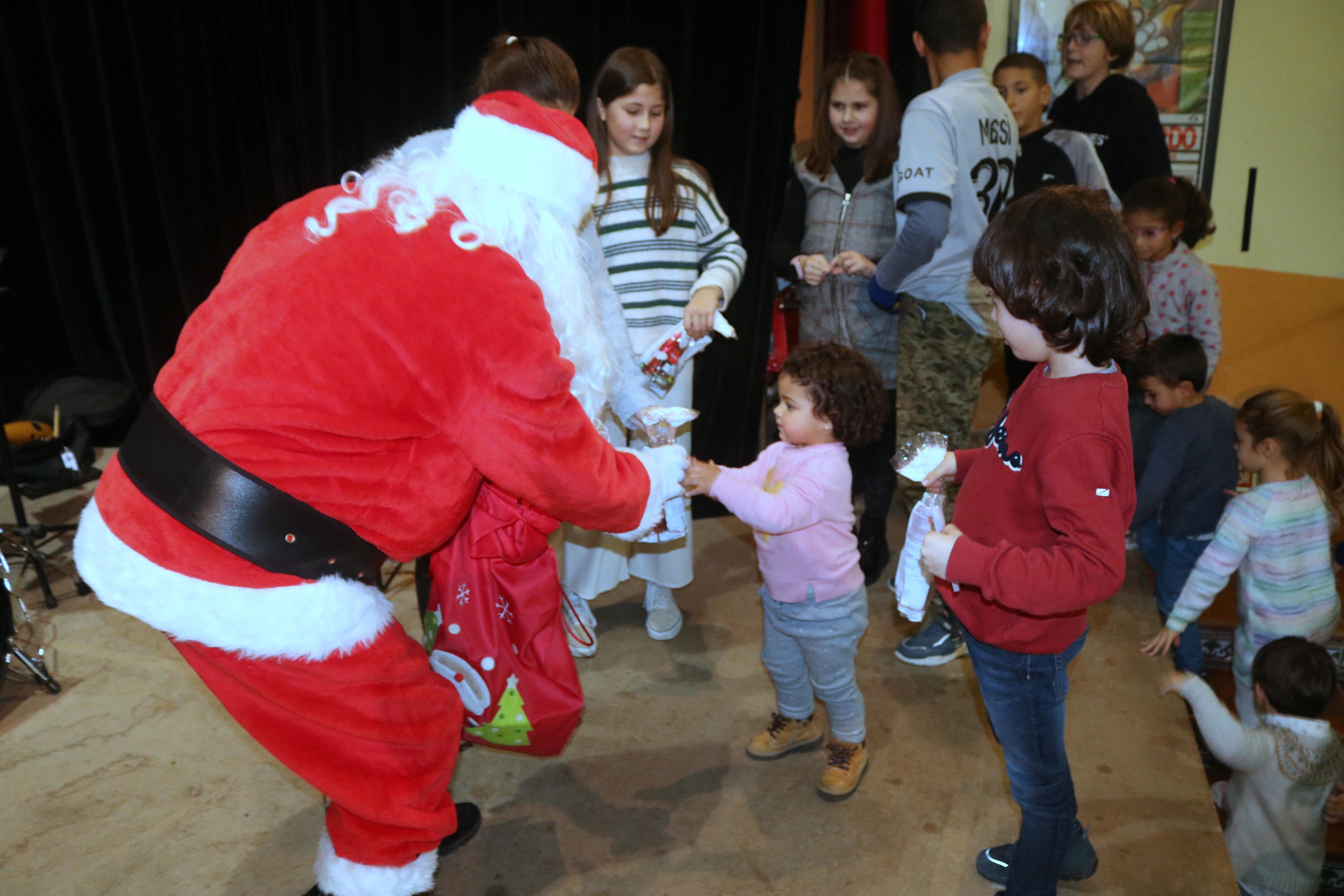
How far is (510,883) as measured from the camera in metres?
1.87

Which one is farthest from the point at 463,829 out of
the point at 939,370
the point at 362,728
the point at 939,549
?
the point at 939,370

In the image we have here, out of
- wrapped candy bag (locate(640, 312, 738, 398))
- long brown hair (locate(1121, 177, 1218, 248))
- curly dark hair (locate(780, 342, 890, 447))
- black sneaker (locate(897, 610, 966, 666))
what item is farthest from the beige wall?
curly dark hair (locate(780, 342, 890, 447))

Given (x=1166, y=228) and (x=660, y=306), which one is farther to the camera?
(x=1166, y=228)

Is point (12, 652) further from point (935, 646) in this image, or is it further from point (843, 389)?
point (935, 646)

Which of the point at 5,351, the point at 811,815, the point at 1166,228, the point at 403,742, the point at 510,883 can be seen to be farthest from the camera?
the point at 5,351

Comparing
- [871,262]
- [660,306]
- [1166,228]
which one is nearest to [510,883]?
[660,306]

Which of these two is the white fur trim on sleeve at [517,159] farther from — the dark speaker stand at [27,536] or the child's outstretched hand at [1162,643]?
the dark speaker stand at [27,536]

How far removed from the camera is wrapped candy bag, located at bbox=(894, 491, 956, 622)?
1.54m

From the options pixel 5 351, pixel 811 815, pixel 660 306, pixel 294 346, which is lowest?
pixel 811 815

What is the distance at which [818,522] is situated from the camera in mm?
1915

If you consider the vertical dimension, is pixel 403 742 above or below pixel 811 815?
above

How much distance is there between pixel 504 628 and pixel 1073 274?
3.56 ft

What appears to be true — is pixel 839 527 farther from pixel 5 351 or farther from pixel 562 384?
pixel 5 351

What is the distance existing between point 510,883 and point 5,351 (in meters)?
3.92
